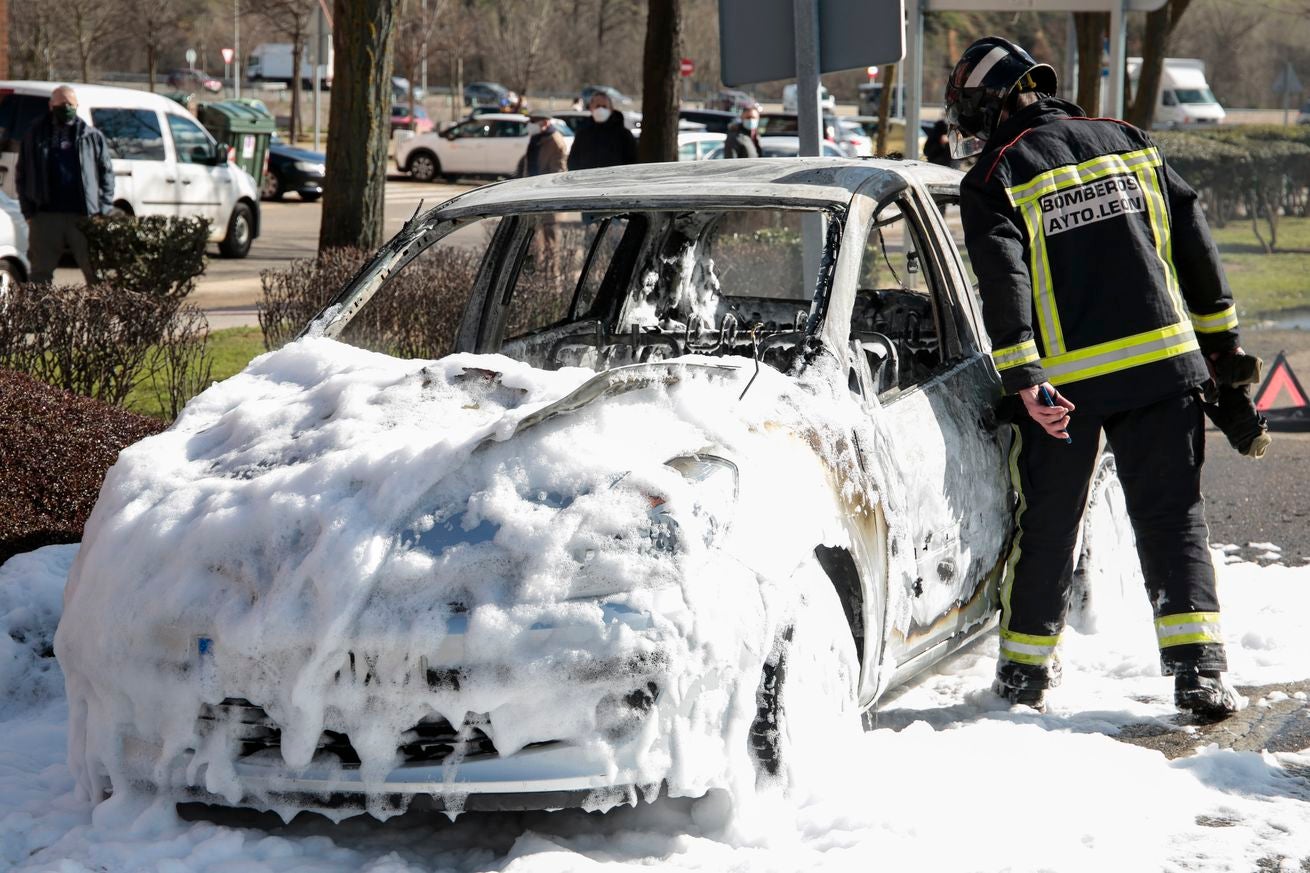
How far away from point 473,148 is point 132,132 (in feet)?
54.8

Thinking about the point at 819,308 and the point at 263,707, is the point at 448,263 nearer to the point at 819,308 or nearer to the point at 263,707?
the point at 819,308

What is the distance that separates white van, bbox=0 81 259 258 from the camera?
17.6 m

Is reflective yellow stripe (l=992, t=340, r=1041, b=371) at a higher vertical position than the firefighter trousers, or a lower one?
higher

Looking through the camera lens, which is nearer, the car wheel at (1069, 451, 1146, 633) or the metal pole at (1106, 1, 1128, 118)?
the car wheel at (1069, 451, 1146, 633)

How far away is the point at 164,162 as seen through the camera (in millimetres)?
18016

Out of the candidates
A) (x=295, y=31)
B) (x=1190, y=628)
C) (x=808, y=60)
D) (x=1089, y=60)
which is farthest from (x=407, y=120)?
(x=1190, y=628)

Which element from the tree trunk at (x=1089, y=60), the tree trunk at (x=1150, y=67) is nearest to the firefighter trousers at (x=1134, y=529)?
the tree trunk at (x=1089, y=60)

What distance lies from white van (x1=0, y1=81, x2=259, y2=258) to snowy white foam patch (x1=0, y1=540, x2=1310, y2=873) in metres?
14.2

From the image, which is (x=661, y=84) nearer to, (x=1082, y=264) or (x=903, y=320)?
(x=903, y=320)

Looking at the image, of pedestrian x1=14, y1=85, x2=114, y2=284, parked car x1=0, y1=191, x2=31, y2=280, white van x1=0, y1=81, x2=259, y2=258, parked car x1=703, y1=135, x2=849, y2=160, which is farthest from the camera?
parked car x1=703, y1=135, x2=849, y2=160

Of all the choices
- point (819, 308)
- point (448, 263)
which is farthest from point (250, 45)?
point (819, 308)

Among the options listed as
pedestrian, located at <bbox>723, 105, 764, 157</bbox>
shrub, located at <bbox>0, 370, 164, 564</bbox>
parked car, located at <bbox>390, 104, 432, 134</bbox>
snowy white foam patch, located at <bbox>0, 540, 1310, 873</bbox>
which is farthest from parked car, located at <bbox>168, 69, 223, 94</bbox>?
snowy white foam patch, located at <bbox>0, 540, 1310, 873</bbox>

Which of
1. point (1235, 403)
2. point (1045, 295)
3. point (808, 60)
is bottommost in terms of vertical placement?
point (1235, 403)

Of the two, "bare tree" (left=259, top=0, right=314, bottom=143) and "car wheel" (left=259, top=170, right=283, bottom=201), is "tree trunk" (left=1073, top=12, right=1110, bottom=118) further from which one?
"bare tree" (left=259, top=0, right=314, bottom=143)
